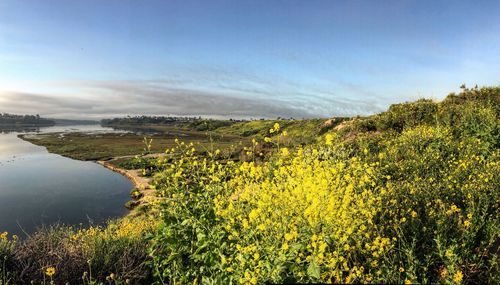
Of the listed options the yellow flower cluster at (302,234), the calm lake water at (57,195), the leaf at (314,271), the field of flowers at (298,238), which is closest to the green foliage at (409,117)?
the field of flowers at (298,238)

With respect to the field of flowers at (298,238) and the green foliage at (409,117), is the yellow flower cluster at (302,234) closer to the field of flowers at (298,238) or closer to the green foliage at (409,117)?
the field of flowers at (298,238)

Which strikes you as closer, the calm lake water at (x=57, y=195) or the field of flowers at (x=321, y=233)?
the field of flowers at (x=321, y=233)

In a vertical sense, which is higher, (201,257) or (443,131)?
(443,131)

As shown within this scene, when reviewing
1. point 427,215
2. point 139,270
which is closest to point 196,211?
point 139,270

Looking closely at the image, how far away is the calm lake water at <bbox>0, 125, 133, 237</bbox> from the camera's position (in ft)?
85.3

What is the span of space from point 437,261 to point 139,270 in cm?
487

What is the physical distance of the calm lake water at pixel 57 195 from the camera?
26.0m

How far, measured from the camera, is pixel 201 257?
189 inches

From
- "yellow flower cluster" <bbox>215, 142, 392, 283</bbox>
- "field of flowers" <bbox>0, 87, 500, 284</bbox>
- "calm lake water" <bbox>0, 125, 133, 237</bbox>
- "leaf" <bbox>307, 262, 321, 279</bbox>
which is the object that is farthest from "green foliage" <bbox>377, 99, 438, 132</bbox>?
"calm lake water" <bbox>0, 125, 133, 237</bbox>

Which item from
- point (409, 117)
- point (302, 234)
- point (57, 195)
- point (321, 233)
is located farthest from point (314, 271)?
point (57, 195)

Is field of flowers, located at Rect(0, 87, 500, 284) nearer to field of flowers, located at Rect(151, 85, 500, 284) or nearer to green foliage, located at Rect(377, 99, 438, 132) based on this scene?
field of flowers, located at Rect(151, 85, 500, 284)

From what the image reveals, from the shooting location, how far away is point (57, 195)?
33.6 metres

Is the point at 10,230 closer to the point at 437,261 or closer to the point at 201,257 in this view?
the point at 201,257

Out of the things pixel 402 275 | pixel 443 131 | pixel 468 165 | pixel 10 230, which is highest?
pixel 443 131
